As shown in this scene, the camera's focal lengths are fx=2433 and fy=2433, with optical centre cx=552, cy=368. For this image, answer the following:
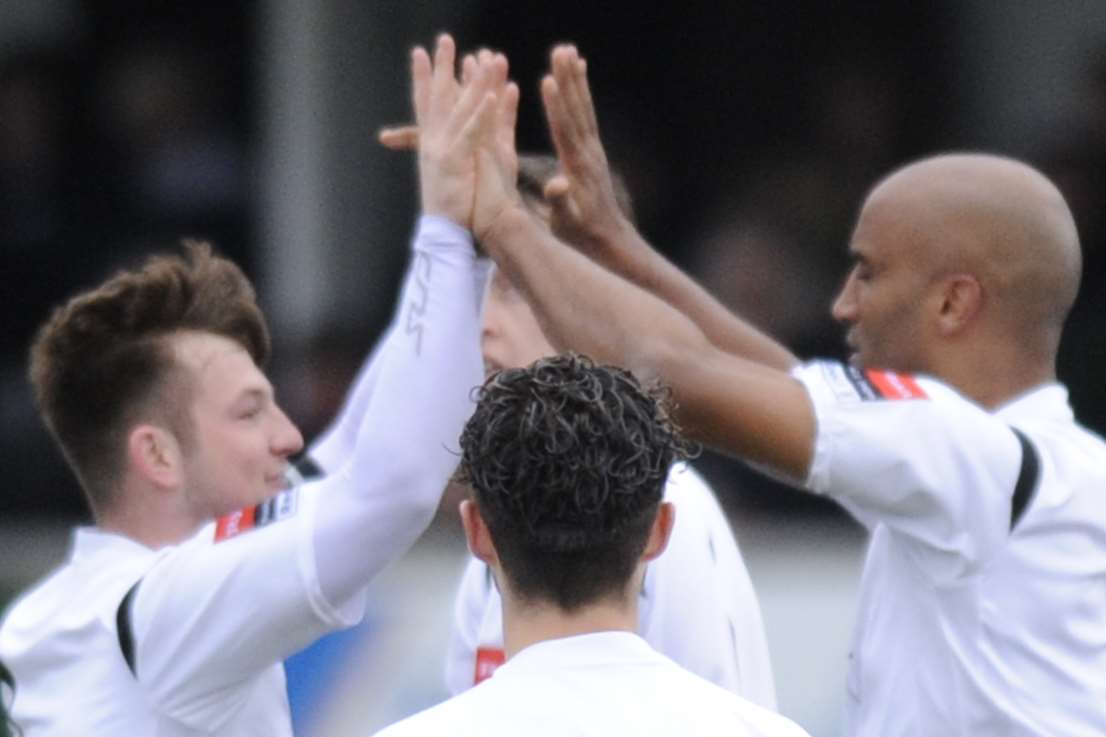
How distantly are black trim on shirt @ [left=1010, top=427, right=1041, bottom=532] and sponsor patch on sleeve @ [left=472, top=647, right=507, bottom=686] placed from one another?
1013mm

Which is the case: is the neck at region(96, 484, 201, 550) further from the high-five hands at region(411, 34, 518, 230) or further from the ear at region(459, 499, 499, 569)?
the ear at region(459, 499, 499, 569)

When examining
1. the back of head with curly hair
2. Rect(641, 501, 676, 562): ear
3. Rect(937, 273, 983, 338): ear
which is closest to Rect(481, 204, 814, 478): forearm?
Rect(937, 273, 983, 338): ear

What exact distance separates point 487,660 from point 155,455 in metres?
0.72

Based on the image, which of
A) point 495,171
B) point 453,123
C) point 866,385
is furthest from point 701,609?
point 453,123

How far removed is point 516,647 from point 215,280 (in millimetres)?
1461

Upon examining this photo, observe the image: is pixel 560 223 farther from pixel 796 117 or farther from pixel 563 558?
pixel 796 117

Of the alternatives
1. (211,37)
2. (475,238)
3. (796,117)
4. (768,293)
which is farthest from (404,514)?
(211,37)

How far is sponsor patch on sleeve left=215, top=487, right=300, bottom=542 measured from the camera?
384 centimetres

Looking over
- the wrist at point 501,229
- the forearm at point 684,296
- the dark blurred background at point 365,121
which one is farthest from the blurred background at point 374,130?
the wrist at point 501,229

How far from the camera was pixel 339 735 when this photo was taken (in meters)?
6.87

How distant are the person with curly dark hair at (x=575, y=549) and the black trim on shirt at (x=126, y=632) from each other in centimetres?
99

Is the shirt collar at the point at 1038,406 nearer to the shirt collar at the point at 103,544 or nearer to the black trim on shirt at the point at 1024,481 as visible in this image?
the black trim on shirt at the point at 1024,481

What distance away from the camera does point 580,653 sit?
297cm

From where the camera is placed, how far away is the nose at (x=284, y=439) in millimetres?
4227
